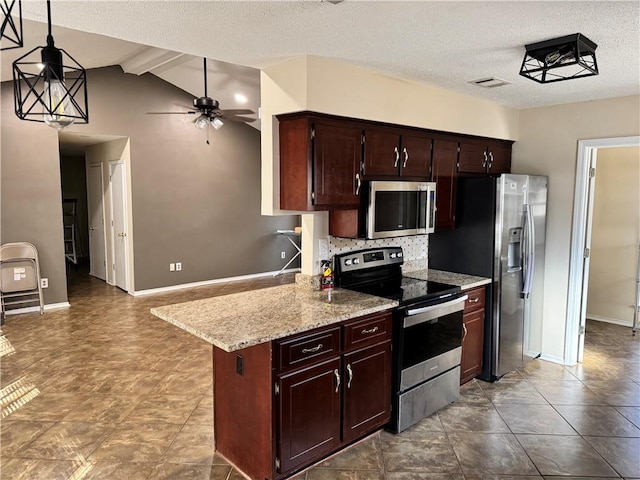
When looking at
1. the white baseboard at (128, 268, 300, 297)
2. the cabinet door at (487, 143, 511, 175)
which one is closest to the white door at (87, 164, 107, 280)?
the white baseboard at (128, 268, 300, 297)

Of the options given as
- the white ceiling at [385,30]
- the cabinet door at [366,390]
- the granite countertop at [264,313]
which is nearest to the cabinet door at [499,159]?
the white ceiling at [385,30]

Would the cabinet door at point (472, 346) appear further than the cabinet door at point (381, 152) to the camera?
Yes

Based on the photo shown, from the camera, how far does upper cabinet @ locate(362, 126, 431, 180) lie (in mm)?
3189

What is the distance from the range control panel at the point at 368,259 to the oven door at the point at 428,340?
602 mm

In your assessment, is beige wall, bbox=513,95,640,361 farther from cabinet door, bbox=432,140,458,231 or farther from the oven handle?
the oven handle

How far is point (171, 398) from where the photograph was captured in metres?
3.40

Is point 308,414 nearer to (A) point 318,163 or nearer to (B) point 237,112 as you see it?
(A) point 318,163

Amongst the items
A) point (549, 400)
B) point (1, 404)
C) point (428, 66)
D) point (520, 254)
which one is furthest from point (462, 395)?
point (1, 404)

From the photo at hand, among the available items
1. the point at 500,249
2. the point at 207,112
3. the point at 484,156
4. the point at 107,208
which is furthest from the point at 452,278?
the point at 107,208

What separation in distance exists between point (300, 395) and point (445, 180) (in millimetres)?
2253

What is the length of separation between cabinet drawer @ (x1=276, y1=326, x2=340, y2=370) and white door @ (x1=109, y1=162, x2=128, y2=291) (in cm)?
510

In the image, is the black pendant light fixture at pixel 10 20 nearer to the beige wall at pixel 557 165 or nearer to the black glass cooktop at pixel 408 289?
the black glass cooktop at pixel 408 289

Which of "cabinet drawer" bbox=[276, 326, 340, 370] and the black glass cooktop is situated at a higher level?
the black glass cooktop

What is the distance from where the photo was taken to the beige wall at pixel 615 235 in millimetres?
5160
